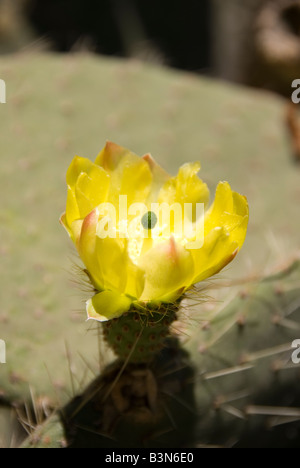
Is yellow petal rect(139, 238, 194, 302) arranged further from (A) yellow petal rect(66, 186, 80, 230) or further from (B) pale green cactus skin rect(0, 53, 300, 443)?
(B) pale green cactus skin rect(0, 53, 300, 443)

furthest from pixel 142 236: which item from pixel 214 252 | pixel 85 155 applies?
pixel 85 155

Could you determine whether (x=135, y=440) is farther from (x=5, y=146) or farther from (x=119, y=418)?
(x=5, y=146)

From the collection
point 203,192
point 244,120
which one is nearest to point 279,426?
point 203,192

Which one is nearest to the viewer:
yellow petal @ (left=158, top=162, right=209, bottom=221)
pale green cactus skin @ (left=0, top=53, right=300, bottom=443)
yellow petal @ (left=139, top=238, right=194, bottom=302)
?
yellow petal @ (left=139, top=238, right=194, bottom=302)

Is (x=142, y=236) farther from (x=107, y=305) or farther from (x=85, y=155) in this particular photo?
(x=85, y=155)

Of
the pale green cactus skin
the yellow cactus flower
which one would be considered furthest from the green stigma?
the pale green cactus skin

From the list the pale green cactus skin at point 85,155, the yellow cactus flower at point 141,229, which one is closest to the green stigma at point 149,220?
the yellow cactus flower at point 141,229

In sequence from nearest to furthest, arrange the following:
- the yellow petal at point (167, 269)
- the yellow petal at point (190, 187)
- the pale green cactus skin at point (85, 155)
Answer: the yellow petal at point (167, 269), the yellow petal at point (190, 187), the pale green cactus skin at point (85, 155)

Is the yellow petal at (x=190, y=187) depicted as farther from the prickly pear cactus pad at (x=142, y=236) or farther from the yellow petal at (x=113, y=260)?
the yellow petal at (x=113, y=260)

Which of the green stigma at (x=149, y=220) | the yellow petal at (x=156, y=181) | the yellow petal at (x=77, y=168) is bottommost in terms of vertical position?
the green stigma at (x=149, y=220)
